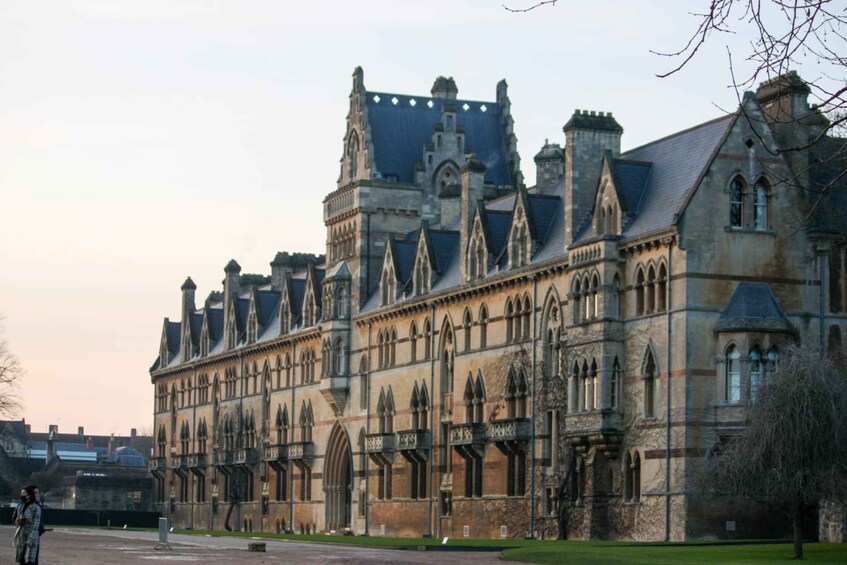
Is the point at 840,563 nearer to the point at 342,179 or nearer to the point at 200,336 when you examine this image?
the point at 342,179

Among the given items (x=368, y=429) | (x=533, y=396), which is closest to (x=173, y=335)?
(x=368, y=429)

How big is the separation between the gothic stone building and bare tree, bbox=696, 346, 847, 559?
5.12 m

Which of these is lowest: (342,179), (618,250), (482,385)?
(482,385)

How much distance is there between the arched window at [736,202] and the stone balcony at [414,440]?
23.6 m

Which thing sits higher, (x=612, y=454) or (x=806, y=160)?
(x=806, y=160)

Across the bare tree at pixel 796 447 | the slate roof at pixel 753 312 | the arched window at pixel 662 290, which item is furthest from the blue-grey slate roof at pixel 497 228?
the bare tree at pixel 796 447

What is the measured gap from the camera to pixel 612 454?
5744 centimetres

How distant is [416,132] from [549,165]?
16138 millimetres

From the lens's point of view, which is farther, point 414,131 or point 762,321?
point 414,131

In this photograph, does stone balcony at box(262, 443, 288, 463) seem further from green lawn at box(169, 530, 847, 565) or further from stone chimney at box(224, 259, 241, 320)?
green lawn at box(169, 530, 847, 565)

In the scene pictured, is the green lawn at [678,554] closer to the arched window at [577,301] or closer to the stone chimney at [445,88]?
the arched window at [577,301]

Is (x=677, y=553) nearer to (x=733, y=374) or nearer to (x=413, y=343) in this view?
(x=733, y=374)

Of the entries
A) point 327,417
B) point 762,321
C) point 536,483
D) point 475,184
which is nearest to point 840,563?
point 762,321

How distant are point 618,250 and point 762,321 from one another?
6.19 m
